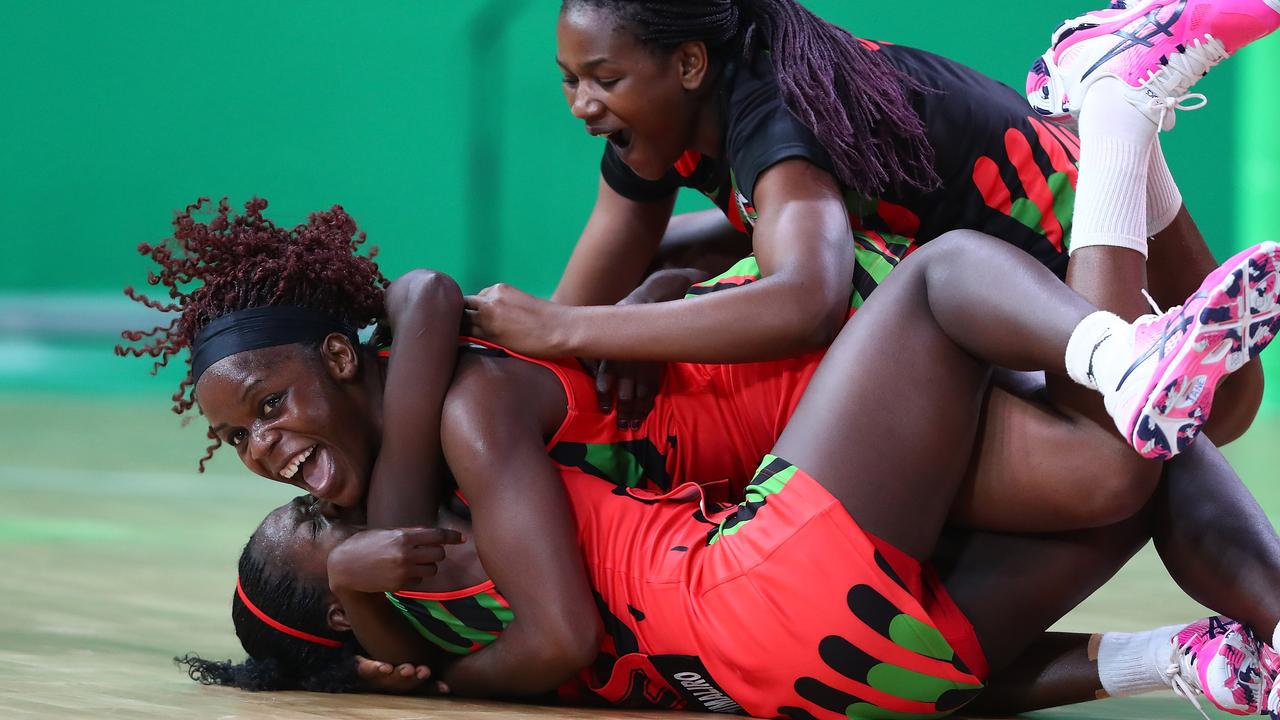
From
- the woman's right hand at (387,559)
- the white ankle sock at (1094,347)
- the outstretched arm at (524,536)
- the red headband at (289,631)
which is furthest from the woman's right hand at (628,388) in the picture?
the white ankle sock at (1094,347)

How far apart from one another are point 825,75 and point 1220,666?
108 cm

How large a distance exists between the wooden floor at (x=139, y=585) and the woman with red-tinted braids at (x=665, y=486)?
6.7 inches

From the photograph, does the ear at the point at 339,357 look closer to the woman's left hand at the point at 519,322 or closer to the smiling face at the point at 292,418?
the smiling face at the point at 292,418

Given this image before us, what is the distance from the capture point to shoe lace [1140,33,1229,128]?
2029 mm

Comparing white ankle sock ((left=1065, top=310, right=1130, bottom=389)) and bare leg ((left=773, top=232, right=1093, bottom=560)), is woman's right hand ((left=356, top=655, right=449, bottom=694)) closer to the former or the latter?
bare leg ((left=773, top=232, right=1093, bottom=560))

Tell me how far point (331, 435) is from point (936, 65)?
4.02 feet

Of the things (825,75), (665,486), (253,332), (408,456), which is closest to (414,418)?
(408,456)

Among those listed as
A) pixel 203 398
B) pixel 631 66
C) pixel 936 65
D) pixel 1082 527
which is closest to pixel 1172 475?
pixel 1082 527

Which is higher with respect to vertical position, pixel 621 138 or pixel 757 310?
pixel 621 138

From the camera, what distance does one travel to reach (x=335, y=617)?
2.32 metres

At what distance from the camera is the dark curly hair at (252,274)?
2350mm

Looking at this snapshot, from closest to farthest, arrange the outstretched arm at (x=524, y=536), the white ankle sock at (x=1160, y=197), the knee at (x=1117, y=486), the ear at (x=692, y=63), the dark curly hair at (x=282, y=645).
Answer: the knee at (x=1117, y=486) → the outstretched arm at (x=524, y=536) → the white ankle sock at (x=1160, y=197) → the dark curly hair at (x=282, y=645) → the ear at (x=692, y=63)

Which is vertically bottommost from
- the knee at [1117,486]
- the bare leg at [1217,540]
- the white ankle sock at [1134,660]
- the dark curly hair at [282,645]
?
the white ankle sock at [1134,660]

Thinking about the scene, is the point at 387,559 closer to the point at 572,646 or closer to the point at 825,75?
the point at 572,646
